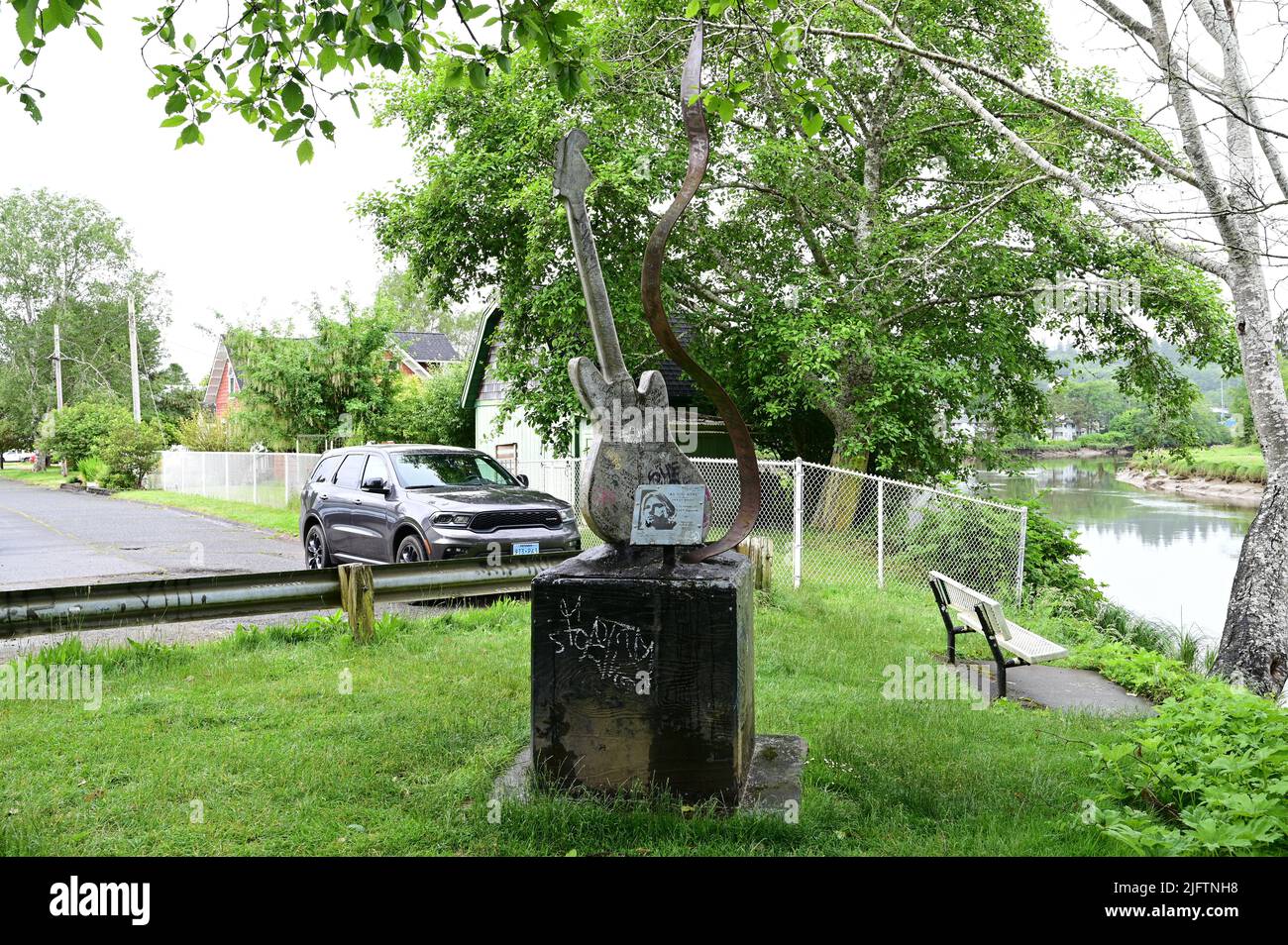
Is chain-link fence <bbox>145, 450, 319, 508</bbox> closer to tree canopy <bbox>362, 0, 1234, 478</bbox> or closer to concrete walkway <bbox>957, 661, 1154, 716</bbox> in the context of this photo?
tree canopy <bbox>362, 0, 1234, 478</bbox>

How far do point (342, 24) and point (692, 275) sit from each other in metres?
13.1

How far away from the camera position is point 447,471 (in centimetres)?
1139

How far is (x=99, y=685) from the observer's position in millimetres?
6215

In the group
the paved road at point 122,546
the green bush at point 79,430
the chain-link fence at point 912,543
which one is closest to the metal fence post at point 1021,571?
the chain-link fence at point 912,543

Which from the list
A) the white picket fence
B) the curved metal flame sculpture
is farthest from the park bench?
the white picket fence

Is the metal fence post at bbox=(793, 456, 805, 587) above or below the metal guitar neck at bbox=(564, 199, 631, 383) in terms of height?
below

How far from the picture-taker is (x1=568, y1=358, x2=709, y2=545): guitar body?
4.82 m

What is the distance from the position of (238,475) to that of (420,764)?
86.7 ft

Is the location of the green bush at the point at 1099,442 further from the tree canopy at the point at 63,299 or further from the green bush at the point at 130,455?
the tree canopy at the point at 63,299

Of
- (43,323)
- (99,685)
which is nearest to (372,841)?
(99,685)

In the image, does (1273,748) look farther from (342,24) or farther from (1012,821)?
(342,24)

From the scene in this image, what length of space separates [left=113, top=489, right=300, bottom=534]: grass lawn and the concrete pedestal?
15.3 meters

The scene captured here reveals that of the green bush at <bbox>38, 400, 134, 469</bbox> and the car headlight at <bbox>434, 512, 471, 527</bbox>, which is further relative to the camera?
the green bush at <bbox>38, 400, 134, 469</bbox>

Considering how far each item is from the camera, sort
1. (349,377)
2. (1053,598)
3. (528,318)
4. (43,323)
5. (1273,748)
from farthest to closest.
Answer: (43,323) → (349,377) → (528,318) → (1053,598) → (1273,748)
